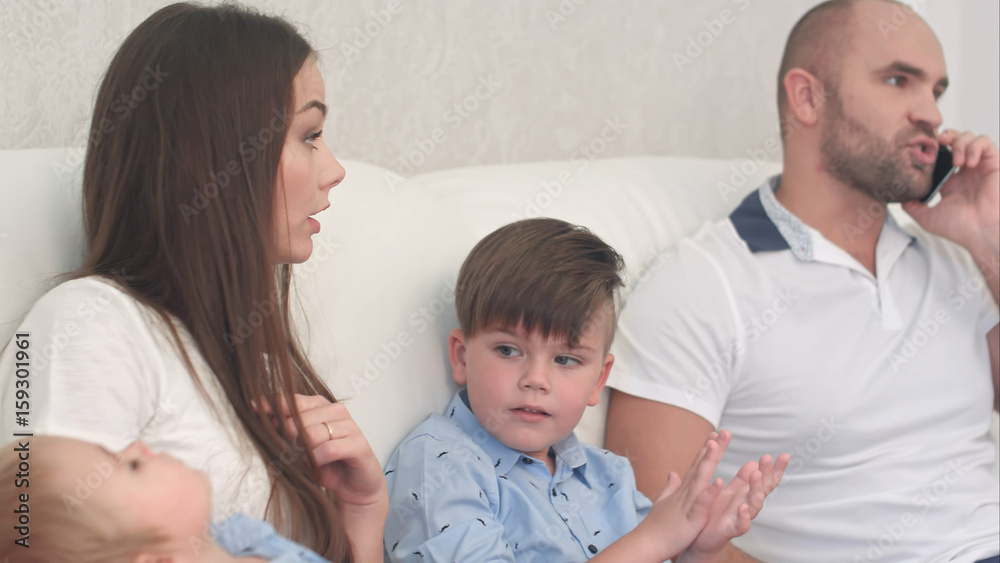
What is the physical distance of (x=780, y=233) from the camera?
159cm

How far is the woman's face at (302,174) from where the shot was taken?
93cm

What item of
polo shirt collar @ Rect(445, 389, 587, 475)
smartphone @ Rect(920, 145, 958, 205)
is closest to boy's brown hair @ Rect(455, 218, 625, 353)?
polo shirt collar @ Rect(445, 389, 587, 475)

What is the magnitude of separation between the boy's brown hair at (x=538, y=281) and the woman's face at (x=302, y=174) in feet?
0.80

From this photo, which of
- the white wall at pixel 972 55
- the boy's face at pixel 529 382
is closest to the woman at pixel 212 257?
the boy's face at pixel 529 382

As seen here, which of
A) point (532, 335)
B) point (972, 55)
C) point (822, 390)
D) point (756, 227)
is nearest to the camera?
point (532, 335)

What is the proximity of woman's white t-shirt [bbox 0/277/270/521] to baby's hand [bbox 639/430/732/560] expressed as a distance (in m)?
0.45

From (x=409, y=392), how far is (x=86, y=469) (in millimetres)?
501

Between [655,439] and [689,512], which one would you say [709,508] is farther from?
[655,439]

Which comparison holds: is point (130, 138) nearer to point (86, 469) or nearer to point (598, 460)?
point (86, 469)

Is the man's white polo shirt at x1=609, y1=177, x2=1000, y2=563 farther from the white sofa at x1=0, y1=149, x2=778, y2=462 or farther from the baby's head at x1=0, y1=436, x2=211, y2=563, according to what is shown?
the baby's head at x1=0, y1=436, x2=211, y2=563

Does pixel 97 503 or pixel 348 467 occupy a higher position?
pixel 97 503

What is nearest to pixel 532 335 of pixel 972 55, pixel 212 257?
pixel 212 257

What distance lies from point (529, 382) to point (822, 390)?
611 mm

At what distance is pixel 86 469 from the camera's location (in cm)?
69
